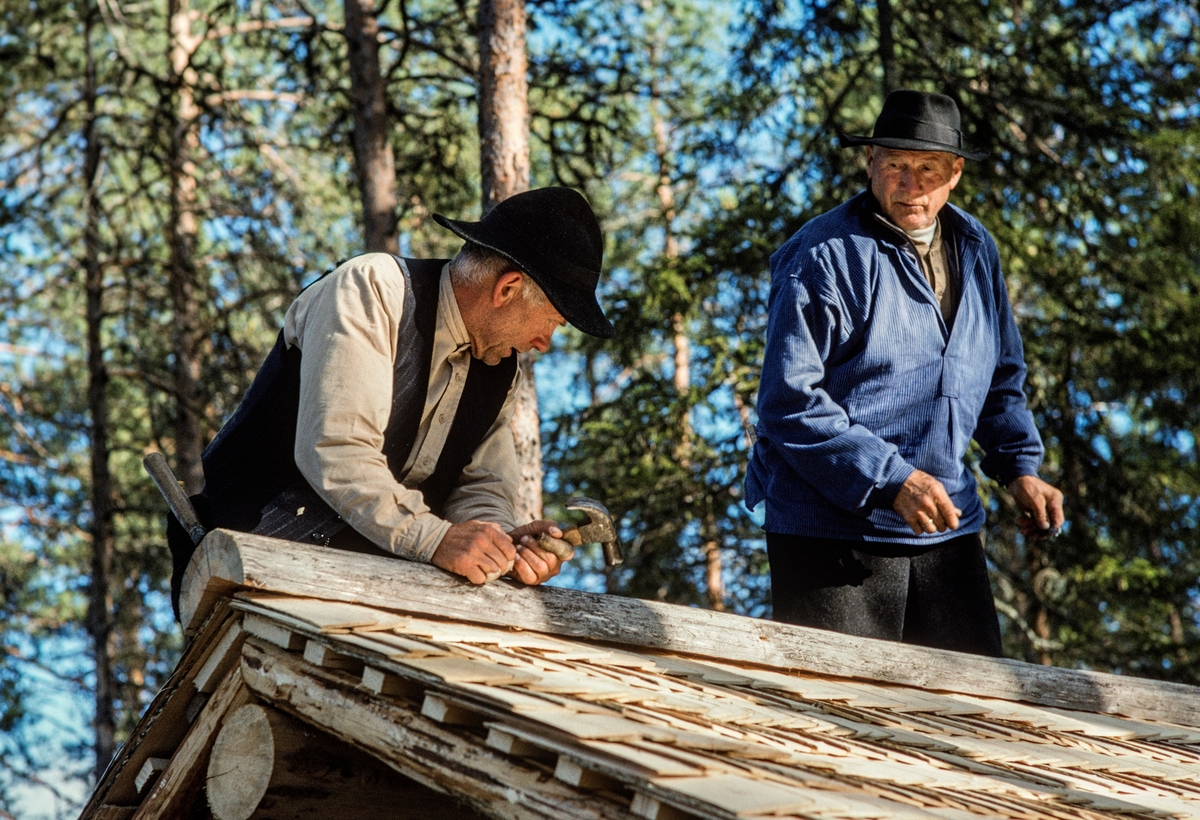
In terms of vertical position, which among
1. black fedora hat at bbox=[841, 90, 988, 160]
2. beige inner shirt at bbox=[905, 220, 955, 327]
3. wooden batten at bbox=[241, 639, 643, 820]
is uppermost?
black fedora hat at bbox=[841, 90, 988, 160]

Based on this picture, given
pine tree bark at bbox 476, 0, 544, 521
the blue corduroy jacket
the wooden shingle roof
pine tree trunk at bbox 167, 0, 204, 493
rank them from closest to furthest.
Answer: the wooden shingle roof
the blue corduroy jacket
pine tree bark at bbox 476, 0, 544, 521
pine tree trunk at bbox 167, 0, 204, 493

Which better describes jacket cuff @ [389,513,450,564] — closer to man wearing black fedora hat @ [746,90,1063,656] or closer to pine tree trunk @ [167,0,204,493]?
man wearing black fedora hat @ [746,90,1063,656]

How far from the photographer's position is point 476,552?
3.10 metres

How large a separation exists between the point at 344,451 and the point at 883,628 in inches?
79.7

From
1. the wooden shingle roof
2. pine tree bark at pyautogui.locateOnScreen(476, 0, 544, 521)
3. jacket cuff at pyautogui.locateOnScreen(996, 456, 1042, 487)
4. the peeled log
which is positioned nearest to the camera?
the wooden shingle roof

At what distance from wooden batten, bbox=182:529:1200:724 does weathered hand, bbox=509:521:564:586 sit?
0.04 metres

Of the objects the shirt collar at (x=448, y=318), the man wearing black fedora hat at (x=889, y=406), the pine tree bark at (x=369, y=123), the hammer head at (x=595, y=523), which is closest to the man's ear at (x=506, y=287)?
the shirt collar at (x=448, y=318)

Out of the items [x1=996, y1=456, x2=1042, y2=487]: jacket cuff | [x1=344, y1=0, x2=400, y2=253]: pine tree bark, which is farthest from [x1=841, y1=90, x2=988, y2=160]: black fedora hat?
[x1=344, y1=0, x2=400, y2=253]: pine tree bark

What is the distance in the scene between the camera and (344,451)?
125 inches

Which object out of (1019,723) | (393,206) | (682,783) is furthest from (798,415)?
(393,206)

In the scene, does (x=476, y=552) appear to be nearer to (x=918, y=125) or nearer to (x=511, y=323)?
(x=511, y=323)

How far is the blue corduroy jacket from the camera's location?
4008 mm

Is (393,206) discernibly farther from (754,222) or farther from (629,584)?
(629,584)

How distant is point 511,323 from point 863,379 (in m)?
1.34
